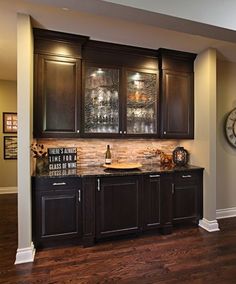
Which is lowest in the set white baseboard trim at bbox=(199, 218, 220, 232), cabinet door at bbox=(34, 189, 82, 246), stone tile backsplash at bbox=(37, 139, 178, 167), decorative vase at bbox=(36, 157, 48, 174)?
white baseboard trim at bbox=(199, 218, 220, 232)

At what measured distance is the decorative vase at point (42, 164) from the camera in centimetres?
272

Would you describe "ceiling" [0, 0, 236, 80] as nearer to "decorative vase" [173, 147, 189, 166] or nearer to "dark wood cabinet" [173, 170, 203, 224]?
"decorative vase" [173, 147, 189, 166]

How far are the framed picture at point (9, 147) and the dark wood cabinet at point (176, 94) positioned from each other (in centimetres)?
392

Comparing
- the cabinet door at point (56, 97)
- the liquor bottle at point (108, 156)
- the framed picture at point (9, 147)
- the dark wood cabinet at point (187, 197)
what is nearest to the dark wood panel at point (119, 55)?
the cabinet door at point (56, 97)

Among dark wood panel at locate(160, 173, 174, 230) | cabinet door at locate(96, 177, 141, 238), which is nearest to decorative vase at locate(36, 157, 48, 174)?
cabinet door at locate(96, 177, 141, 238)

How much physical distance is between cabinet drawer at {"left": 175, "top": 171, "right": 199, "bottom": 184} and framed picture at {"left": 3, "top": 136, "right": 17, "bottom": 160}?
164 inches

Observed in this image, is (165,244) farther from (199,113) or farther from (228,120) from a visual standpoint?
(228,120)

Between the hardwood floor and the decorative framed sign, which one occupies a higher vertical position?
the decorative framed sign

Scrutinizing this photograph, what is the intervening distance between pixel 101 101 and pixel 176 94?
→ 4.00ft

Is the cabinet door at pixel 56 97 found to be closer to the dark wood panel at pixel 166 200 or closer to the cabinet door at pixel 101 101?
the cabinet door at pixel 101 101

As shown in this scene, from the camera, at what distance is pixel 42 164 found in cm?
276

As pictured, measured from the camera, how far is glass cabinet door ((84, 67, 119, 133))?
2.97 m

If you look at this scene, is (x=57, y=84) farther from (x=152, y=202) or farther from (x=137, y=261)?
(x=137, y=261)

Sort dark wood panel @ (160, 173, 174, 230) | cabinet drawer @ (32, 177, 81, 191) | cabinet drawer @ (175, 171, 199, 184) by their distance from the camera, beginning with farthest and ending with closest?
cabinet drawer @ (175, 171, 199, 184) → dark wood panel @ (160, 173, 174, 230) → cabinet drawer @ (32, 177, 81, 191)
